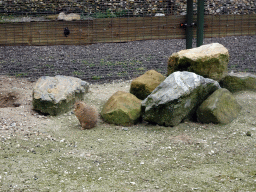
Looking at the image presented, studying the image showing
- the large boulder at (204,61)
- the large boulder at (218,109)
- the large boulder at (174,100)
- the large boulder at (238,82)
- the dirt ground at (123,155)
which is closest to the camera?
the dirt ground at (123,155)

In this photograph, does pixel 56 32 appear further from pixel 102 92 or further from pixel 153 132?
pixel 153 132

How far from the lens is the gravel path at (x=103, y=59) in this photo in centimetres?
588

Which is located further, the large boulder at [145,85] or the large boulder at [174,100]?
the large boulder at [145,85]

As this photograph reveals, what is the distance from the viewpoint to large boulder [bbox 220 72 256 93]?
4.50 m

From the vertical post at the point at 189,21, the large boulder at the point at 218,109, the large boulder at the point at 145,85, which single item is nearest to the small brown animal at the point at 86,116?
the large boulder at the point at 145,85

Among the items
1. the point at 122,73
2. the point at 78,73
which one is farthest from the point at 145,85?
the point at 78,73

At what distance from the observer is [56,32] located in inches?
Answer: 192

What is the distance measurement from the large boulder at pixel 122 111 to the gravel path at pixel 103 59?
1743 millimetres

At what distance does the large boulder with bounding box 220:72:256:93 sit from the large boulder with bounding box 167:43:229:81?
1.00ft

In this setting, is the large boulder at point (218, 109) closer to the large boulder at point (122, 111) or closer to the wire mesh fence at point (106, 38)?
the large boulder at point (122, 111)

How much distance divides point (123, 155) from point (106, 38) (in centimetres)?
250

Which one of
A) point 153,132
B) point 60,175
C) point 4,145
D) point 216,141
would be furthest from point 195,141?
point 4,145

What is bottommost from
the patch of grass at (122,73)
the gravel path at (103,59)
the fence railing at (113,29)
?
the patch of grass at (122,73)

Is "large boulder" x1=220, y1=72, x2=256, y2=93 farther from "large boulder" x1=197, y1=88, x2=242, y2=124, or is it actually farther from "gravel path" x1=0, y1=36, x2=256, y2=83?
"gravel path" x1=0, y1=36, x2=256, y2=83
